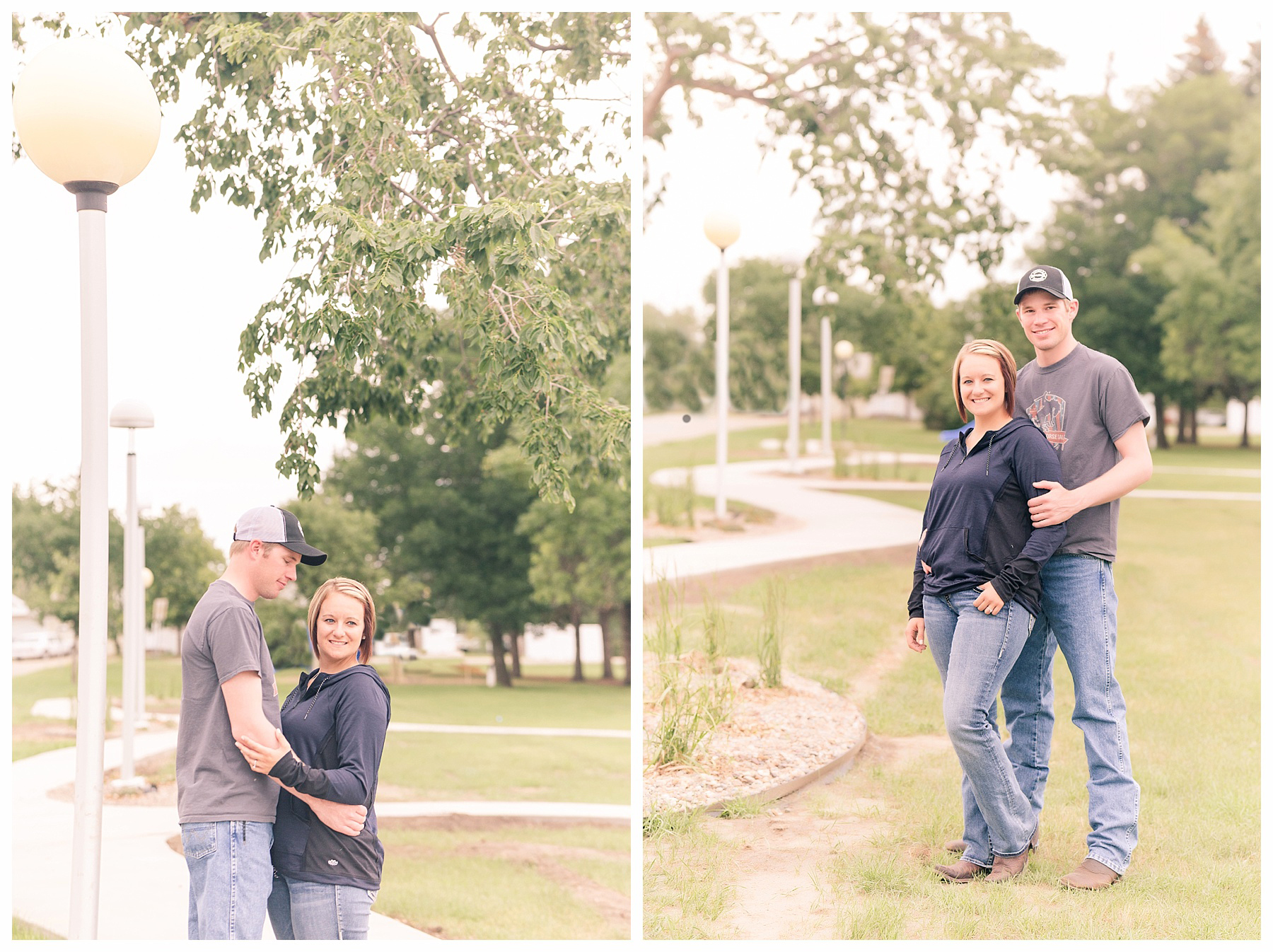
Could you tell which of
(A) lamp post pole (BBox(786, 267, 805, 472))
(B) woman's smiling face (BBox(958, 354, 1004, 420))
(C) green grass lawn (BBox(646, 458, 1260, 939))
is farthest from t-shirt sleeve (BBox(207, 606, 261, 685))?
(A) lamp post pole (BBox(786, 267, 805, 472))

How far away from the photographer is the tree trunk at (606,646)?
2234 cm

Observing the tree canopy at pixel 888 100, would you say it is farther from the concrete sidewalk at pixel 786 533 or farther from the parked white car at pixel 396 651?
the parked white car at pixel 396 651

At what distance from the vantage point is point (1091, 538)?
10.5 ft

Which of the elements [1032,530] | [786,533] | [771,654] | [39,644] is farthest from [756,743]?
[39,644]

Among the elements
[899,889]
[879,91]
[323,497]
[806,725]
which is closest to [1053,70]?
[879,91]

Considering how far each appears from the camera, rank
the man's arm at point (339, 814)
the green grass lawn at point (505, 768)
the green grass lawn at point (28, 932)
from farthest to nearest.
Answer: the green grass lawn at point (505, 768), the green grass lawn at point (28, 932), the man's arm at point (339, 814)

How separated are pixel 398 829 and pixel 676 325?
1585 cm

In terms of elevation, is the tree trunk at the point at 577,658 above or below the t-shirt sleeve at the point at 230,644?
below

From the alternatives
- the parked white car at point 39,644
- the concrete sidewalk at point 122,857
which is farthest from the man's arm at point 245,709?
the parked white car at point 39,644

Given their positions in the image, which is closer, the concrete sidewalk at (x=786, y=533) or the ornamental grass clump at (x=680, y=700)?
the ornamental grass clump at (x=680, y=700)

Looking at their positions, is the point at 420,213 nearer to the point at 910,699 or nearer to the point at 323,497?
the point at 910,699

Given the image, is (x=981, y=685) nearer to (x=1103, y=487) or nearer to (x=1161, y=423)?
(x=1103, y=487)

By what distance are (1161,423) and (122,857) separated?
18269 mm

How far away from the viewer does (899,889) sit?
3336mm
